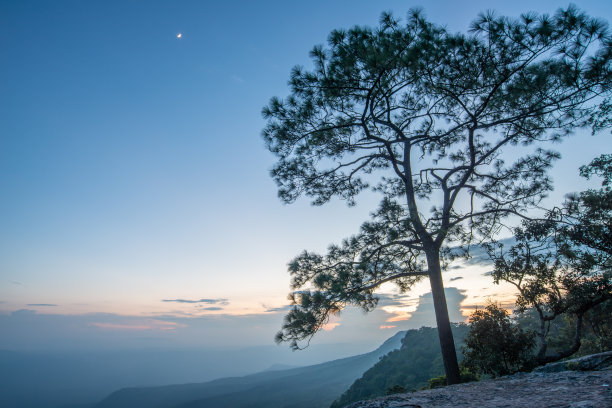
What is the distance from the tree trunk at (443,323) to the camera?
6.63 meters

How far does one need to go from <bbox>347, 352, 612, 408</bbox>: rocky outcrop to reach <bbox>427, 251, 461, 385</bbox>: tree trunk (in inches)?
72.5

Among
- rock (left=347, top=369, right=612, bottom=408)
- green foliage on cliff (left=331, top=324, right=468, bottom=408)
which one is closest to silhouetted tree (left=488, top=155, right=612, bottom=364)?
rock (left=347, top=369, right=612, bottom=408)

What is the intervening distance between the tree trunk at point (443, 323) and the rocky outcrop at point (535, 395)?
1842 millimetres

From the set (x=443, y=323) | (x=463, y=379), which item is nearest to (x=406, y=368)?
(x=463, y=379)

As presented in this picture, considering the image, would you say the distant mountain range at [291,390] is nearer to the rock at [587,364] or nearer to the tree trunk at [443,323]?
the tree trunk at [443,323]

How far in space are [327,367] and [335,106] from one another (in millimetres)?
131762

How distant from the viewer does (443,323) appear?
696cm

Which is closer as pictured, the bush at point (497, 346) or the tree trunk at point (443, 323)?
the tree trunk at point (443, 323)

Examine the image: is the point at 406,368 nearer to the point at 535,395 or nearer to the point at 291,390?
the point at 535,395

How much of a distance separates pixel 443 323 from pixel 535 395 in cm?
340

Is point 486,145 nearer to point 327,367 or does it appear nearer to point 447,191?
point 447,191

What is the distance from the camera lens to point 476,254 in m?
8.27

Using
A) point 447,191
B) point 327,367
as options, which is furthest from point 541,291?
point 327,367

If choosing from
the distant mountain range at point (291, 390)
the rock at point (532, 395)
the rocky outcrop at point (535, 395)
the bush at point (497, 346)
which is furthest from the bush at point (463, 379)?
the distant mountain range at point (291, 390)
